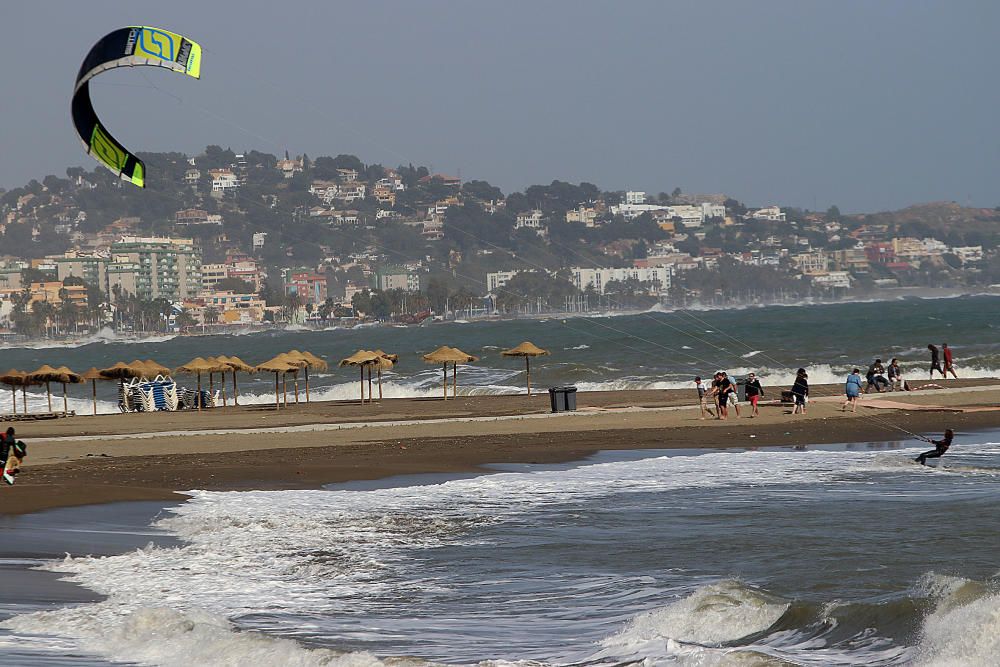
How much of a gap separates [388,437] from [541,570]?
13.7 metres

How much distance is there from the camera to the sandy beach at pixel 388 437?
672 inches

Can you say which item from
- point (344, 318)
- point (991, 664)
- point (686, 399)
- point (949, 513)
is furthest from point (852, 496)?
point (344, 318)

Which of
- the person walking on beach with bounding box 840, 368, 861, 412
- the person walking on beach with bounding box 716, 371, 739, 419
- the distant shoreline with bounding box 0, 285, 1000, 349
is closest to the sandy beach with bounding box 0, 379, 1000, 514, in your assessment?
the person walking on beach with bounding box 840, 368, 861, 412

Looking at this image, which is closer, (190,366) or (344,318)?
(190,366)

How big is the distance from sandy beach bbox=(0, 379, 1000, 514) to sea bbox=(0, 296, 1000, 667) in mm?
1568

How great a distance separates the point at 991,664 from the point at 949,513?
570cm

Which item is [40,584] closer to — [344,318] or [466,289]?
[466,289]

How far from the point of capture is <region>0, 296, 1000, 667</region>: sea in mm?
7668

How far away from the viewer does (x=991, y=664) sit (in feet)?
22.1

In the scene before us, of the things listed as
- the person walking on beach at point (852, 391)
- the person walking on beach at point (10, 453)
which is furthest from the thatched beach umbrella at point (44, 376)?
the person walking on beach at point (852, 391)

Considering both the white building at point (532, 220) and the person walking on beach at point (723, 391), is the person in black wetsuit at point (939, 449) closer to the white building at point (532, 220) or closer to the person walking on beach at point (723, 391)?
the person walking on beach at point (723, 391)

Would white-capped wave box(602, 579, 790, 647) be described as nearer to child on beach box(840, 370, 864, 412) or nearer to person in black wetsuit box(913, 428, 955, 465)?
person in black wetsuit box(913, 428, 955, 465)

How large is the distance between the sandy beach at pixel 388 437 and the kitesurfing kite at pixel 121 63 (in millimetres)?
4273

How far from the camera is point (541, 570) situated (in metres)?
10.2
